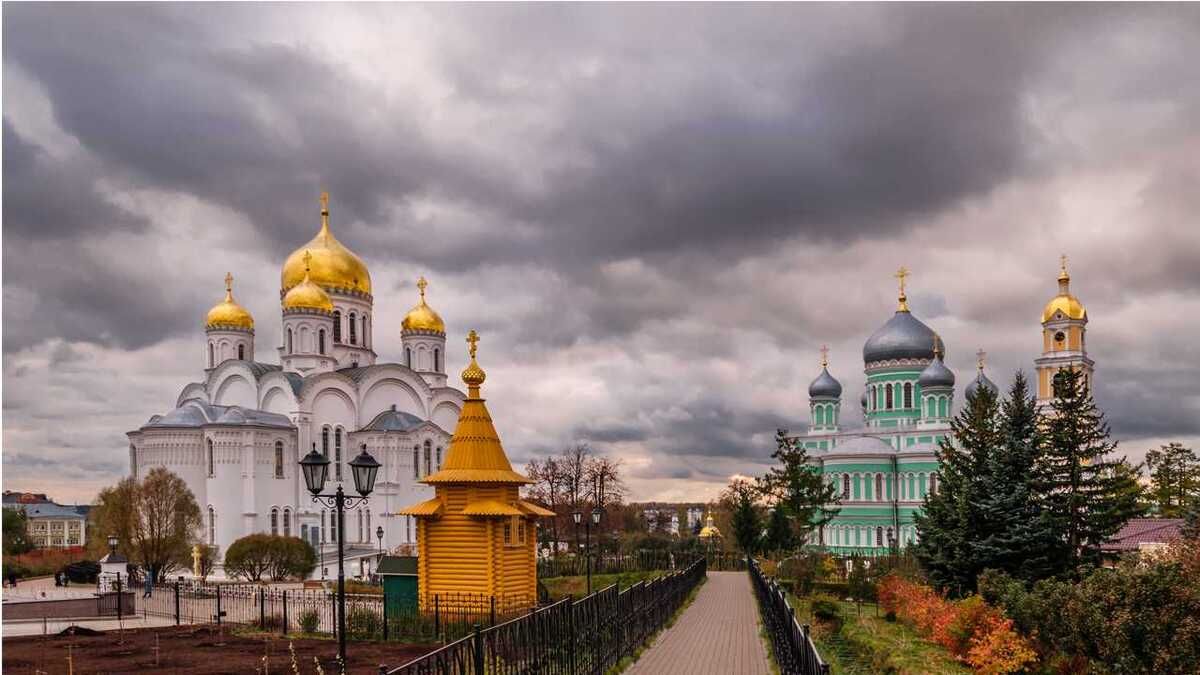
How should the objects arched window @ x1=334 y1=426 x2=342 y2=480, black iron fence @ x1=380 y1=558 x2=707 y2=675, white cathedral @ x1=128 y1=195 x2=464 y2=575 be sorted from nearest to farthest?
1. black iron fence @ x1=380 y1=558 x2=707 y2=675
2. white cathedral @ x1=128 y1=195 x2=464 y2=575
3. arched window @ x1=334 y1=426 x2=342 y2=480

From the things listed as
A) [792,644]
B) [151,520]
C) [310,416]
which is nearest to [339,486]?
[792,644]

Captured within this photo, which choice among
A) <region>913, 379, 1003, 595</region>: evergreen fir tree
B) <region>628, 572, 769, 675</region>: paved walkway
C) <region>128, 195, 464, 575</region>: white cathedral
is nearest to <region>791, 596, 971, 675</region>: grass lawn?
<region>628, 572, 769, 675</region>: paved walkway

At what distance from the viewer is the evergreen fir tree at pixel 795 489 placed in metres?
44.4

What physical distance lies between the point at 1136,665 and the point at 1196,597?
1.24 m

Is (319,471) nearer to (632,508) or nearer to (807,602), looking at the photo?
(807,602)

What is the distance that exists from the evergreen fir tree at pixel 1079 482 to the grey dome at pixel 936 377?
26166 mm

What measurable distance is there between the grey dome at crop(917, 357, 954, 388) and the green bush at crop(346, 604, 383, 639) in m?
40.6

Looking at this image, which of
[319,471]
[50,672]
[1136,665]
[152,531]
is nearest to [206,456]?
[152,531]

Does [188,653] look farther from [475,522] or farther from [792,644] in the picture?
[792,644]

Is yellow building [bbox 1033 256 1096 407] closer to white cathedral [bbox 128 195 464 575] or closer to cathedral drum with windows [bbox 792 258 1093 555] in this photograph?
cathedral drum with windows [bbox 792 258 1093 555]

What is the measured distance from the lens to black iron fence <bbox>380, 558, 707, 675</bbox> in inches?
334

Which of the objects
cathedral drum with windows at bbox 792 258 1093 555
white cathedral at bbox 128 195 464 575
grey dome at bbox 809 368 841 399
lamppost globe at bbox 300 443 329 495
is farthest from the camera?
grey dome at bbox 809 368 841 399

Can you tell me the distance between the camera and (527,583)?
73.2 ft

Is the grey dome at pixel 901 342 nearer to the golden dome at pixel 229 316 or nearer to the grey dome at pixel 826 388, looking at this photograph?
the grey dome at pixel 826 388
